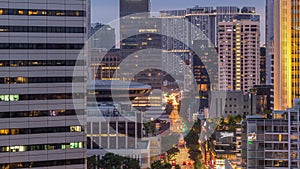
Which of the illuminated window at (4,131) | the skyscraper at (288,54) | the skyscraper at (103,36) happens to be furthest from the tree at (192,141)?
the skyscraper at (103,36)

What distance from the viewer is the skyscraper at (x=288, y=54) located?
101ft

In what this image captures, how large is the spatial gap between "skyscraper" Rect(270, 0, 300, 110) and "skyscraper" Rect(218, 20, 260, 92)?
25.6 meters

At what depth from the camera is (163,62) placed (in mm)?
69688

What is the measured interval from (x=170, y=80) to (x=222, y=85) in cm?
1168

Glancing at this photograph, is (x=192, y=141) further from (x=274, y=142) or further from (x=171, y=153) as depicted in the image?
(x=274, y=142)

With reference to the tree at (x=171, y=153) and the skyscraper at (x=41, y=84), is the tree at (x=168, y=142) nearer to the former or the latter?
the tree at (x=171, y=153)

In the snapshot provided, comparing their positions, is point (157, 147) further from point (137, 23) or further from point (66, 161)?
point (137, 23)

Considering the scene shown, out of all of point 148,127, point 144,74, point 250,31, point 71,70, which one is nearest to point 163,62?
point 144,74

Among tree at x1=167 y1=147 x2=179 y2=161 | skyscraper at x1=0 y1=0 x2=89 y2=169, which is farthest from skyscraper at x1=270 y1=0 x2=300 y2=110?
skyscraper at x1=0 y1=0 x2=89 y2=169

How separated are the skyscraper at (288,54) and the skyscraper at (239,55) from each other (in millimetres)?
25554

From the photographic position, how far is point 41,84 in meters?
17.8

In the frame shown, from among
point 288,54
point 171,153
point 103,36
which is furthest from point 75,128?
point 103,36

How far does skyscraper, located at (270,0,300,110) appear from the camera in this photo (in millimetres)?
30672

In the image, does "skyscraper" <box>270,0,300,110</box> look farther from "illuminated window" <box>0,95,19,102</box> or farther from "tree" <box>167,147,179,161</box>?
"illuminated window" <box>0,95,19,102</box>
